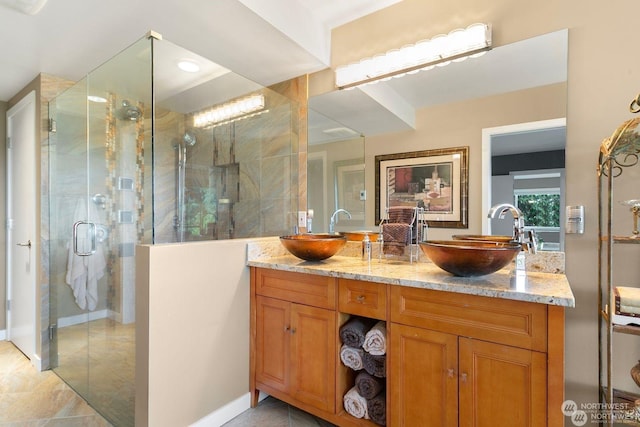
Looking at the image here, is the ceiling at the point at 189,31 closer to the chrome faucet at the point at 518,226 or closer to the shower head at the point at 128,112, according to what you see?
the shower head at the point at 128,112

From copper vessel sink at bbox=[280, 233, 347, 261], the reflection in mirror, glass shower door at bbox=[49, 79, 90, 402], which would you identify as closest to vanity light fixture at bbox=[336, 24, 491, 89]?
the reflection in mirror

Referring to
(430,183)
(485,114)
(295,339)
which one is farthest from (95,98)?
(485,114)

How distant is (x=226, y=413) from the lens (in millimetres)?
1838

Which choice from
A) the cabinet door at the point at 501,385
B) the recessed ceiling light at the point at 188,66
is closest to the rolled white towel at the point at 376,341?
the cabinet door at the point at 501,385

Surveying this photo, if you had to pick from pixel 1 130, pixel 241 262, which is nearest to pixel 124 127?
pixel 241 262

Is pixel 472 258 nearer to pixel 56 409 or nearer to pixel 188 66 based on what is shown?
pixel 188 66

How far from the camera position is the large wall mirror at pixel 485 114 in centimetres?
157

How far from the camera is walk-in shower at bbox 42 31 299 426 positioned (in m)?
2.03

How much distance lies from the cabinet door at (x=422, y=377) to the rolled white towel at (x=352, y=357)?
0.17 meters

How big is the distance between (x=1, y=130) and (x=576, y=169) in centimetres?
457

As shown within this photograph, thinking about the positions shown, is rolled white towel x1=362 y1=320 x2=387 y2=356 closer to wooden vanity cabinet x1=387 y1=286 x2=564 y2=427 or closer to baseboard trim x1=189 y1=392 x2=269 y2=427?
wooden vanity cabinet x1=387 y1=286 x2=564 y2=427

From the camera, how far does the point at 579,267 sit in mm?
1507

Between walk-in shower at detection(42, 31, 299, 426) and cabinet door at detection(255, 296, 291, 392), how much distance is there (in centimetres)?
66

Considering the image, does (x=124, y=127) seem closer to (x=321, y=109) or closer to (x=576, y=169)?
(x=321, y=109)
